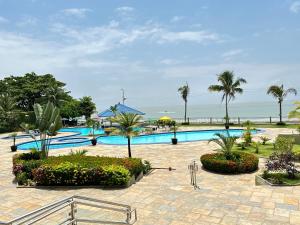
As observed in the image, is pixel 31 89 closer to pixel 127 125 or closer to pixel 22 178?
pixel 127 125

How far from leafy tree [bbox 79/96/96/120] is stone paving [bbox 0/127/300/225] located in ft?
124

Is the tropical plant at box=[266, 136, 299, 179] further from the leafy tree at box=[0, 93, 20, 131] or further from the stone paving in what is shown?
the leafy tree at box=[0, 93, 20, 131]

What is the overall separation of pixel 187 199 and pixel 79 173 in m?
5.06

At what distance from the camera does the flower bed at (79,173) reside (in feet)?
39.7

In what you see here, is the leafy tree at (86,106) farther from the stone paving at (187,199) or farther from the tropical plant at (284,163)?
the tropical plant at (284,163)

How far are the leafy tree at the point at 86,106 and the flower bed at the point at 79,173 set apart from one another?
129 ft

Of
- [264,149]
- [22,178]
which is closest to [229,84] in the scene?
[264,149]

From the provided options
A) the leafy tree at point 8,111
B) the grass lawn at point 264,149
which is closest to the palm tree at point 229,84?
the grass lawn at point 264,149

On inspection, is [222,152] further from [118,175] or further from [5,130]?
[5,130]

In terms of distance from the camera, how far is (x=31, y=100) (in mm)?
49562

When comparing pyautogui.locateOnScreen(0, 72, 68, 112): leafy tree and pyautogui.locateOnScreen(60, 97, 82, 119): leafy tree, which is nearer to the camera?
pyautogui.locateOnScreen(0, 72, 68, 112): leafy tree

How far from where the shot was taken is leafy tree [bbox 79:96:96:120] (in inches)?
2066

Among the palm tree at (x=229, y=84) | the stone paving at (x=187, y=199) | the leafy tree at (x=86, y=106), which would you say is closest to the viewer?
the stone paving at (x=187, y=199)

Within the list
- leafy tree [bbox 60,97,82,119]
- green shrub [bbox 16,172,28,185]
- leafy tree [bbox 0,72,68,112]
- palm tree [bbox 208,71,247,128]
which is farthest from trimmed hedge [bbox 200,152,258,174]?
leafy tree [bbox 60,97,82,119]
